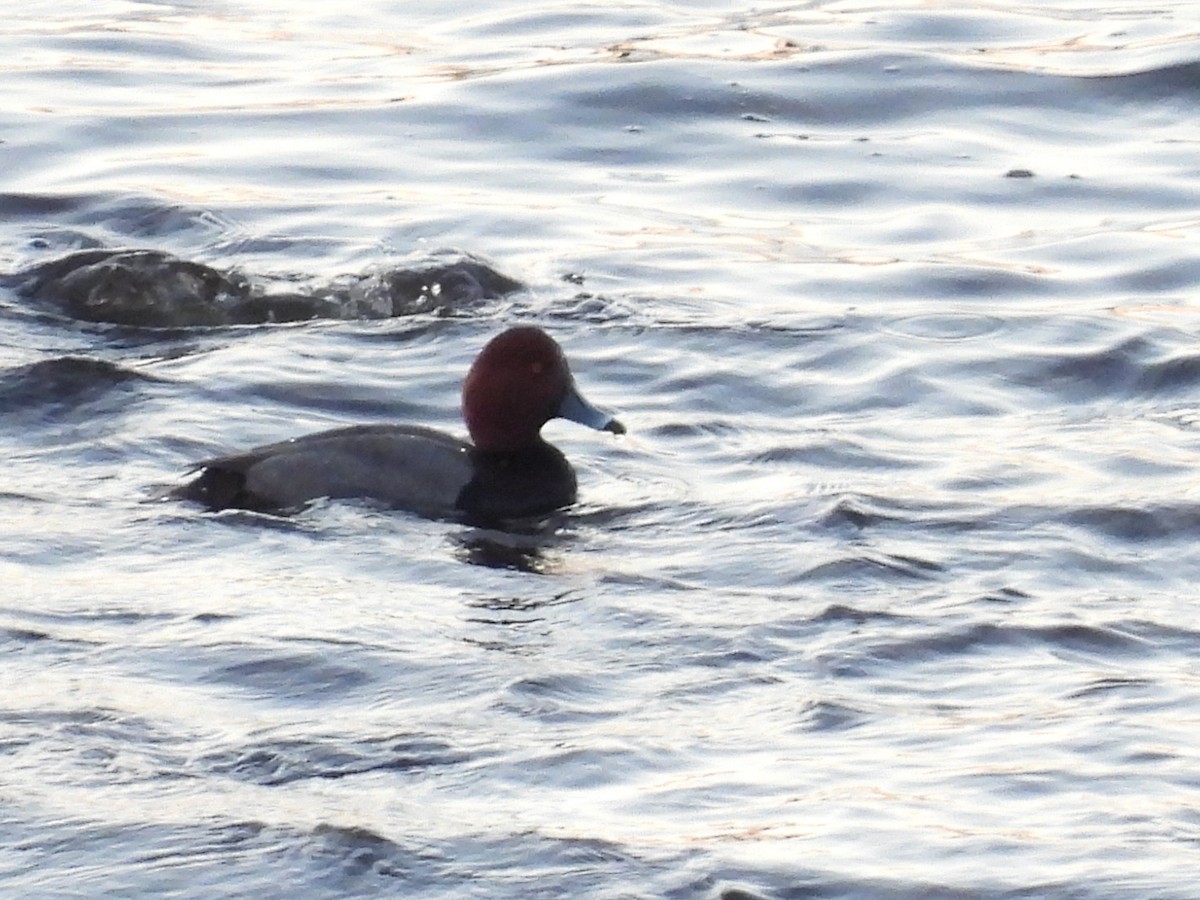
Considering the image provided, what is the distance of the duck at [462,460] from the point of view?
26.7 feet

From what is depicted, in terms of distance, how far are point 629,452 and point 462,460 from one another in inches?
29.7

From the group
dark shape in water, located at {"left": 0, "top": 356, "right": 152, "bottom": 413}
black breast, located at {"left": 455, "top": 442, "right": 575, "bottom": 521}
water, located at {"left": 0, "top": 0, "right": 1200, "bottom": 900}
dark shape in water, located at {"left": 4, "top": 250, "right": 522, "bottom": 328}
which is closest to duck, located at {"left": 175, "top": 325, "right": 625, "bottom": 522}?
black breast, located at {"left": 455, "top": 442, "right": 575, "bottom": 521}

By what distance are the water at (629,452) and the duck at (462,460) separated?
0.44 ft

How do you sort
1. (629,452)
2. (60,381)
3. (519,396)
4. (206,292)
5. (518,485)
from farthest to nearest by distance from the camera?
(206,292), (60,381), (629,452), (519,396), (518,485)

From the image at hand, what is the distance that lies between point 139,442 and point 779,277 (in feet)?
11.2

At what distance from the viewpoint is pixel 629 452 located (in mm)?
9102

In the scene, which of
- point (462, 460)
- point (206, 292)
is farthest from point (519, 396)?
point (206, 292)

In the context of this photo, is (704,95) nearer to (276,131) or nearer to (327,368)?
(276,131)

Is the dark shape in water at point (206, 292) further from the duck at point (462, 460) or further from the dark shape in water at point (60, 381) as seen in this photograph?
the duck at point (462, 460)

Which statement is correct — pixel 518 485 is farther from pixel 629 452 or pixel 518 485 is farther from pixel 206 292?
pixel 206 292

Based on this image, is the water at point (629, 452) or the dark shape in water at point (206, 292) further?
the dark shape in water at point (206, 292)

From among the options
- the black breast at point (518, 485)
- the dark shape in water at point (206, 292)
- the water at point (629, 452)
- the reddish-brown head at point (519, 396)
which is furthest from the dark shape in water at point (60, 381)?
the black breast at point (518, 485)

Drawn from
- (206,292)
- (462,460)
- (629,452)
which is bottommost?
(629,452)

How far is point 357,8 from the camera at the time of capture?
57.7 ft
